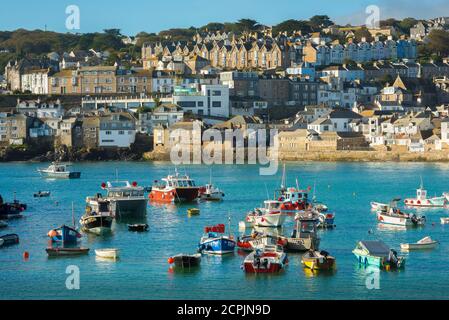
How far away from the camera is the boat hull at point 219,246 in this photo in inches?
859

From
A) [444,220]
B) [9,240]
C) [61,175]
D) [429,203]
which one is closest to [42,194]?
[61,175]

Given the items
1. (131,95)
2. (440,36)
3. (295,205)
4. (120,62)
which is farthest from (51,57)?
(295,205)

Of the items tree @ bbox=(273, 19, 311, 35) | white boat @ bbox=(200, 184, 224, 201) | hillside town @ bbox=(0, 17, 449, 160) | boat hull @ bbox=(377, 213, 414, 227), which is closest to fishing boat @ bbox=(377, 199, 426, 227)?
boat hull @ bbox=(377, 213, 414, 227)

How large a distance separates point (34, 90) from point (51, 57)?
14085 millimetres

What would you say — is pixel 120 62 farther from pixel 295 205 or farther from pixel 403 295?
pixel 403 295

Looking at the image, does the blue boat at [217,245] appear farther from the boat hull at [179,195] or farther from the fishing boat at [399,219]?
the boat hull at [179,195]

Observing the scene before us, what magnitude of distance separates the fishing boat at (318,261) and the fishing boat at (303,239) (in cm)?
127

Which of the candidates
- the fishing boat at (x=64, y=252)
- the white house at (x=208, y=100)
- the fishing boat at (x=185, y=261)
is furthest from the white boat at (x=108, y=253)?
the white house at (x=208, y=100)

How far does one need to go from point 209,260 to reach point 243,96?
47.6 metres

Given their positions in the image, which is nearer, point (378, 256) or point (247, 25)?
point (378, 256)

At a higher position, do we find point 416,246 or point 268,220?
point 268,220

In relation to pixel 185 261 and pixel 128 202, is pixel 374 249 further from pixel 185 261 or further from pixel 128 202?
pixel 128 202

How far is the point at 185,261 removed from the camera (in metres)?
20.4

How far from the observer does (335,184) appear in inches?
1602
